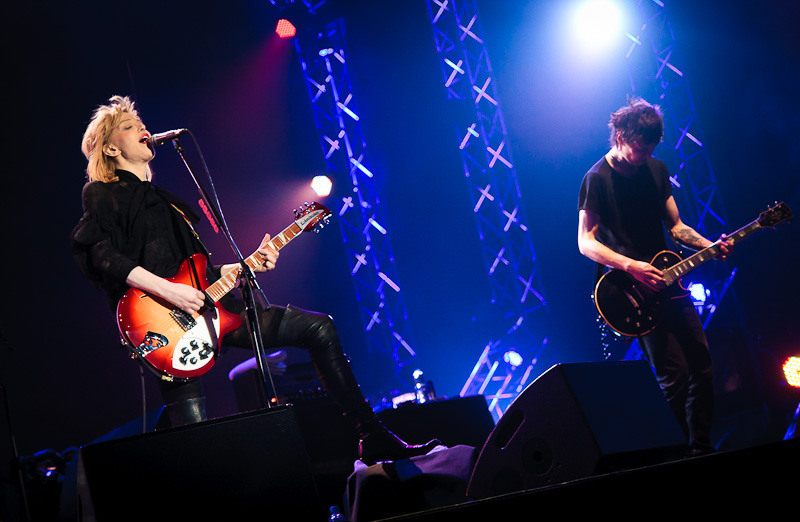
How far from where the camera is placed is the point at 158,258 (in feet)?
10.4

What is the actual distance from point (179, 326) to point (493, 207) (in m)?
6.16

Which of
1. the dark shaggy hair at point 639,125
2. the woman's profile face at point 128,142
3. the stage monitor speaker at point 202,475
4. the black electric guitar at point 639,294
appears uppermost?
the woman's profile face at point 128,142

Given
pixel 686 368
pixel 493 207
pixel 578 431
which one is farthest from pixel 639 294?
pixel 493 207

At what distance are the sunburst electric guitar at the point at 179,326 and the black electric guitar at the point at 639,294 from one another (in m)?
2.34

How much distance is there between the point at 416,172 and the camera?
28.9 feet

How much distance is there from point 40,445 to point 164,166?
2995 millimetres

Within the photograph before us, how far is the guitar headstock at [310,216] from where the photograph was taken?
368 centimetres

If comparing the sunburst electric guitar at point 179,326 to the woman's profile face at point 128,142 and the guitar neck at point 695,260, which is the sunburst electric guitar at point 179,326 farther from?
the guitar neck at point 695,260

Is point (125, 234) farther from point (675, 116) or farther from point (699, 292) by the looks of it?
point (675, 116)

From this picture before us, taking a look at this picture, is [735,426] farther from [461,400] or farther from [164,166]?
[164,166]

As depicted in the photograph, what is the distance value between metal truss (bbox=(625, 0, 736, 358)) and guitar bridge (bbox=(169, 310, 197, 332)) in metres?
5.70

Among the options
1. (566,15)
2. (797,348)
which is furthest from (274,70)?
(797,348)

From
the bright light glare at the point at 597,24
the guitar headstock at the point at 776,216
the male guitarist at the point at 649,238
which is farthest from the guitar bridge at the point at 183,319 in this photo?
the bright light glare at the point at 597,24

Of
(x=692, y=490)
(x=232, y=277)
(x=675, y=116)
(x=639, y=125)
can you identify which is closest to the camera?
(x=692, y=490)
